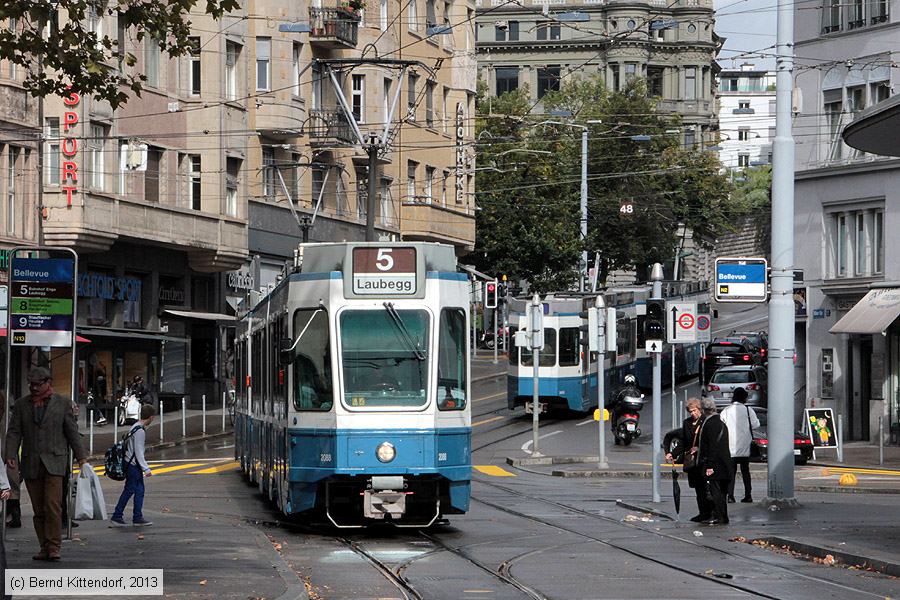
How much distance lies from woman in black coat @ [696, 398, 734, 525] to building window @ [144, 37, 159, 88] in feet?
99.4

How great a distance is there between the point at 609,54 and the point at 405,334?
107 meters

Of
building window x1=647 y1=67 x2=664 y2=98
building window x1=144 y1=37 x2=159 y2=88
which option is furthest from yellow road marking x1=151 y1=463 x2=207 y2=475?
building window x1=647 y1=67 x2=664 y2=98

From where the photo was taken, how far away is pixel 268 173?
186 ft

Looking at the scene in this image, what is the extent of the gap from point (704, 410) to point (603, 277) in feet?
230

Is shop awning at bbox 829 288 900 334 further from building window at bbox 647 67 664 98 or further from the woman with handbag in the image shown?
building window at bbox 647 67 664 98

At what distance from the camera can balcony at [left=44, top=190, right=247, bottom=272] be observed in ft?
144

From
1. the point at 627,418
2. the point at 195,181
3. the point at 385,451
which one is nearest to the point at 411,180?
the point at 195,181

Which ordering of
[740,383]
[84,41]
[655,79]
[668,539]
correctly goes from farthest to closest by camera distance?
[655,79], [740,383], [668,539], [84,41]

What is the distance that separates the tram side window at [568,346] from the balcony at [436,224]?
1588cm

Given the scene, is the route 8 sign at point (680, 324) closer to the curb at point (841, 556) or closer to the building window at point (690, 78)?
the curb at point (841, 556)

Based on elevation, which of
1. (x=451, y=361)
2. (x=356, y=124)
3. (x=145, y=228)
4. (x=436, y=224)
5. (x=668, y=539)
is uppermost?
(x=356, y=124)

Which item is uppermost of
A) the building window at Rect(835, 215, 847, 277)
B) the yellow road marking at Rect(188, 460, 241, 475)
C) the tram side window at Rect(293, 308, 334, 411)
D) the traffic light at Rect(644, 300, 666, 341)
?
the building window at Rect(835, 215, 847, 277)

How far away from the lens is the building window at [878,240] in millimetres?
42438

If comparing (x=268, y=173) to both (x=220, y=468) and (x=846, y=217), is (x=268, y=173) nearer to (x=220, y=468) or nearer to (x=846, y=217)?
(x=846, y=217)
